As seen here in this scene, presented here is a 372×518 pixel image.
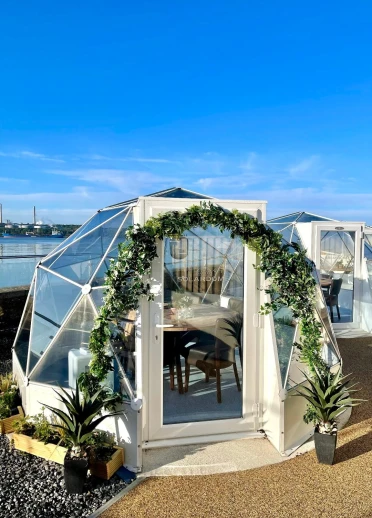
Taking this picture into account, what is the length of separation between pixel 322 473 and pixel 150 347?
231cm

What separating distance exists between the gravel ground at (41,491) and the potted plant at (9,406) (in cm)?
69

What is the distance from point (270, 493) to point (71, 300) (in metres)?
3.20

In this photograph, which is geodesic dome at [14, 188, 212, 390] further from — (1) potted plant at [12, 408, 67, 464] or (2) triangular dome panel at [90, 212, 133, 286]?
(1) potted plant at [12, 408, 67, 464]

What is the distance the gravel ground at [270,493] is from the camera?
3.41 metres

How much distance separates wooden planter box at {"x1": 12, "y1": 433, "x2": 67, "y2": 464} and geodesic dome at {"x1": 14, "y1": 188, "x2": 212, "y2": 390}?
0.69 m

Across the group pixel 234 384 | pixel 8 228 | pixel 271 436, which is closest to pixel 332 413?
pixel 271 436

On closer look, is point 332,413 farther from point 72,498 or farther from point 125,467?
point 72,498

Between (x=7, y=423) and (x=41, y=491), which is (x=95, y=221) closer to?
(x=7, y=423)

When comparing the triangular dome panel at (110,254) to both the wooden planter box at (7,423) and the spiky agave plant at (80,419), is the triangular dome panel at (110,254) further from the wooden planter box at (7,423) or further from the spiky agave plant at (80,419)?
the wooden planter box at (7,423)

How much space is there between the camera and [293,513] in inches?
134

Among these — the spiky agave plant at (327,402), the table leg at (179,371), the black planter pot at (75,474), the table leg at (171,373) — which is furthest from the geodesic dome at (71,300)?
the spiky agave plant at (327,402)

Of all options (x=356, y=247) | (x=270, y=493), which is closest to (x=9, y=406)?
(x=270, y=493)

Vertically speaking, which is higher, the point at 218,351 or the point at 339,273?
the point at 339,273

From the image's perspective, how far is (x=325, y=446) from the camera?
417 cm
